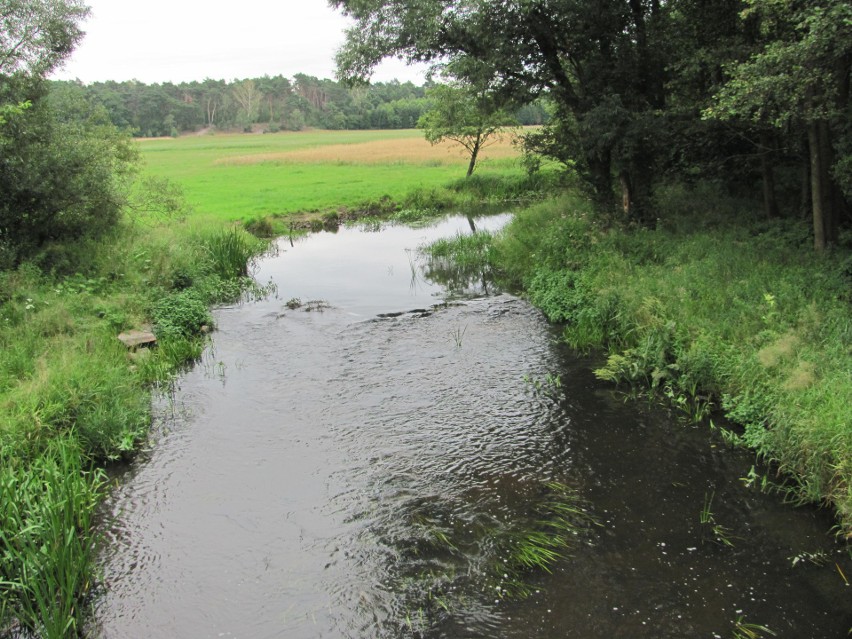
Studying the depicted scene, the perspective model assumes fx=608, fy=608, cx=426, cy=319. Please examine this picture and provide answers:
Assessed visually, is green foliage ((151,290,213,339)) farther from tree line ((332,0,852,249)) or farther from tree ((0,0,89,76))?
tree line ((332,0,852,249))

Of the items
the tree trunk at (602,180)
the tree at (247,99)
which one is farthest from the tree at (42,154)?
the tree at (247,99)

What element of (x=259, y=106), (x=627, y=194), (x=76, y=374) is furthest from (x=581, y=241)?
(x=259, y=106)

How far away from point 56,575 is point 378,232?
24.8 metres

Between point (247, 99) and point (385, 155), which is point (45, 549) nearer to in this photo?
point (385, 155)

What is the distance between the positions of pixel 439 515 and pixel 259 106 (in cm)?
14459

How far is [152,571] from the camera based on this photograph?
732cm

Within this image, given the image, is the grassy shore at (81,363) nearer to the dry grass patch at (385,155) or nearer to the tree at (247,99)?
the dry grass patch at (385,155)

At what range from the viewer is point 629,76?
1866 cm

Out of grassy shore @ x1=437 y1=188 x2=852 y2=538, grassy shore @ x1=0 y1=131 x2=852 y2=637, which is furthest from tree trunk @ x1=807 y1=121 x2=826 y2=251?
grassy shore @ x1=0 y1=131 x2=852 y2=637

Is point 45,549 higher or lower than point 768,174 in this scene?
lower

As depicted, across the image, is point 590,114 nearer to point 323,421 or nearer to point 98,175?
point 323,421

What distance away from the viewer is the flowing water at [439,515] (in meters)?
6.51

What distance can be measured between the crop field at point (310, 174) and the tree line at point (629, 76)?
22.0 ft

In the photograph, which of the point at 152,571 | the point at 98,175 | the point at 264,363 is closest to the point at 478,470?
the point at 152,571
